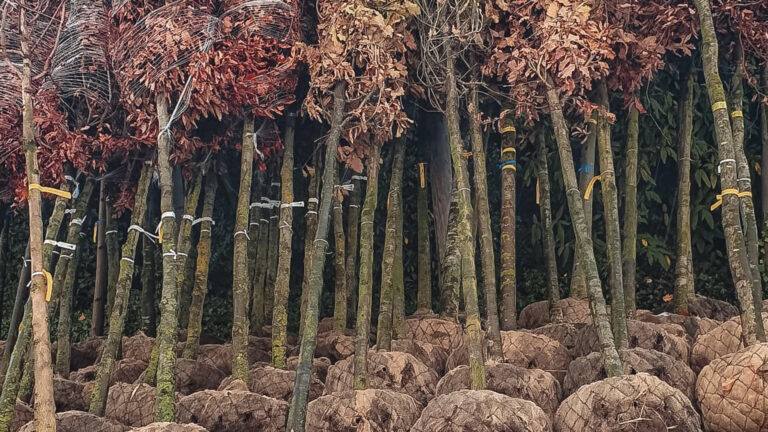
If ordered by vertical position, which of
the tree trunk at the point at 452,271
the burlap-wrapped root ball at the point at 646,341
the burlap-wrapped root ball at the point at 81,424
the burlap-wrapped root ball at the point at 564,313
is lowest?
the burlap-wrapped root ball at the point at 81,424

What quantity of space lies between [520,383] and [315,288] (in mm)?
1490

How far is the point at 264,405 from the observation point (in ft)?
18.4

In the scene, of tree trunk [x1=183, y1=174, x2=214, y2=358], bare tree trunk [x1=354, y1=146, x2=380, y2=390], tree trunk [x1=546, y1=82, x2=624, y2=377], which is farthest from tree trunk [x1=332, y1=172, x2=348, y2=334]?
tree trunk [x1=546, y1=82, x2=624, y2=377]

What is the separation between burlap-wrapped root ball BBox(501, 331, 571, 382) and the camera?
5965 mm

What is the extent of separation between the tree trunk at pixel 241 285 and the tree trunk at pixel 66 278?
1413mm

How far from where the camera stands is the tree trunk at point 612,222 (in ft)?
18.7

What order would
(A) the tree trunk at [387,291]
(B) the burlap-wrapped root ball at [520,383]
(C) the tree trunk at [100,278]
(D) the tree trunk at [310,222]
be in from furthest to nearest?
(C) the tree trunk at [100,278] < (D) the tree trunk at [310,222] < (A) the tree trunk at [387,291] < (B) the burlap-wrapped root ball at [520,383]

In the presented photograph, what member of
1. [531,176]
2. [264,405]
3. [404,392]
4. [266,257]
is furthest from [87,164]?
[531,176]

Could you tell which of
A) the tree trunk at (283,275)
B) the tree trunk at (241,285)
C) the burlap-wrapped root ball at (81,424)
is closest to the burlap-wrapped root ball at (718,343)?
the tree trunk at (283,275)

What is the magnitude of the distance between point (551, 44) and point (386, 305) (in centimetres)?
221

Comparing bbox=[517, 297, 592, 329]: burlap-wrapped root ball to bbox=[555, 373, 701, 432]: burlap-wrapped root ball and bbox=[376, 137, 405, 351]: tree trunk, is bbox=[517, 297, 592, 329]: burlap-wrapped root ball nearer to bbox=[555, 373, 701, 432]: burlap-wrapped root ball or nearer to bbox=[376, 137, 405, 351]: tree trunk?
bbox=[376, 137, 405, 351]: tree trunk

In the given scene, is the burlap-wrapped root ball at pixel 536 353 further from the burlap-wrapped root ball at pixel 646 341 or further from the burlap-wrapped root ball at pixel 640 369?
the burlap-wrapped root ball at pixel 640 369

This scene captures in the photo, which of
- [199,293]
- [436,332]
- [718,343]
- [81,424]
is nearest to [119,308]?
[199,293]

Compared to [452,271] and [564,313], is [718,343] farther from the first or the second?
[452,271]
